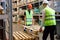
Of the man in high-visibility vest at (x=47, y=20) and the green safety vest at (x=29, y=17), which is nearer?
the man in high-visibility vest at (x=47, y=20)

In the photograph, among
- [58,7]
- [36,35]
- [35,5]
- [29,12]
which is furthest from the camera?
[35,5]

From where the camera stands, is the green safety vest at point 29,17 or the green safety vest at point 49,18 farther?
the green safety vest at point 29,17

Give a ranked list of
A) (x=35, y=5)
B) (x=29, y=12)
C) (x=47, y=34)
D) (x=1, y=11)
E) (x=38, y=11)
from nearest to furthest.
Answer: (x=1, y=11) → (x=47, y=34) → (x=29, y=12) → (x=38, y=11) → (x=35, y=5)

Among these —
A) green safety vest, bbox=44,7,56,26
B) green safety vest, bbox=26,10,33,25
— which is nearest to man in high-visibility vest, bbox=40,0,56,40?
green safety vest, bbox=44,7,56,26

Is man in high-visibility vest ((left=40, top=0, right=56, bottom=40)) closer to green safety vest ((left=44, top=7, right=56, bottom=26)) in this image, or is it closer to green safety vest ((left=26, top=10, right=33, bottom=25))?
green safety vest ((left=44, top=7, right=56, bottom=26))

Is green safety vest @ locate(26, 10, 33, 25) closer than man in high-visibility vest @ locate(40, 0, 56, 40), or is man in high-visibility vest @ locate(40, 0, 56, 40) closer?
man in high-visibility vest @ locate(40, 0, 56, 40)

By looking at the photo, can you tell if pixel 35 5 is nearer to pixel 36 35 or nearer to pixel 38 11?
pixel 38 11

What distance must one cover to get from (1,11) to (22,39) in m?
1.73

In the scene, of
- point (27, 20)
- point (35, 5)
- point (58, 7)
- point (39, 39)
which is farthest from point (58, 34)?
point (35, 5)

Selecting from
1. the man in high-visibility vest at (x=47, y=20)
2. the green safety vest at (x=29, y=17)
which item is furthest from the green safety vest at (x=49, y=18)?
the green safety vest at (x=29, y=17)

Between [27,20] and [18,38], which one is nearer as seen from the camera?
[18,38]

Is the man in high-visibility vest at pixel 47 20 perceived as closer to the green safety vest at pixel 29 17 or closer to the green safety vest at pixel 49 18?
the green safety vest at pixel 49 18

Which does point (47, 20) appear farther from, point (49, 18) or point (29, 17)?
point (29, 17)

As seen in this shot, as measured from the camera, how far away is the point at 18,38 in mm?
→ 4133
